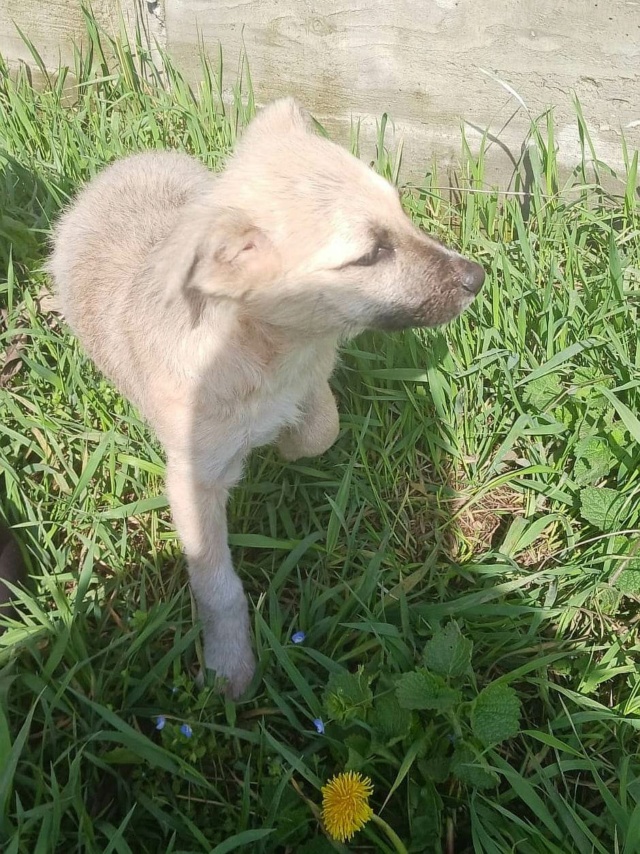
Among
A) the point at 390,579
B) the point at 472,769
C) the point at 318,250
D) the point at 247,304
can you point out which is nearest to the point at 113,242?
the point at 247,304

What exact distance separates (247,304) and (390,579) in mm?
1162

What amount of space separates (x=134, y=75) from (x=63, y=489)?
9.00ft

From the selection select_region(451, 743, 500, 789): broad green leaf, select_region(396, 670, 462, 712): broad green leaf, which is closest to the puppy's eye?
select_region(396, 670, 462, 712): broad green leaf

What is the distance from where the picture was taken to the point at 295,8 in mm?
3400

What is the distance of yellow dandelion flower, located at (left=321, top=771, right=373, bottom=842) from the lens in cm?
163

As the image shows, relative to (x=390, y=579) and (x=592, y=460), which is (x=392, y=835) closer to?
(x=390, y=579)

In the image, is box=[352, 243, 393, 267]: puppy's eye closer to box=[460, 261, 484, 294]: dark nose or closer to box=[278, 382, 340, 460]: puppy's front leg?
box=[460, 261, 484, 294]: dark nose

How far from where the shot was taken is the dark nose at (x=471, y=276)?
2.21 m

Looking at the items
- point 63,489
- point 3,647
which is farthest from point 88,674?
point 63,489

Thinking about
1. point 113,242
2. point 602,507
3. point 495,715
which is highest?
point 113,242

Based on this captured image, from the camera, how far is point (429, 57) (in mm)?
3242

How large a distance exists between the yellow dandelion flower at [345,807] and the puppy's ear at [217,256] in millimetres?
1445

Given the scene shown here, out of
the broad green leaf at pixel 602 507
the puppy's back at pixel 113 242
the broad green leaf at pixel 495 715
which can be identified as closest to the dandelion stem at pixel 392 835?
the broad green leaf at pixel 495 715

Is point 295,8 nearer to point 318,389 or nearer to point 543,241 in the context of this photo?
point 543,241
